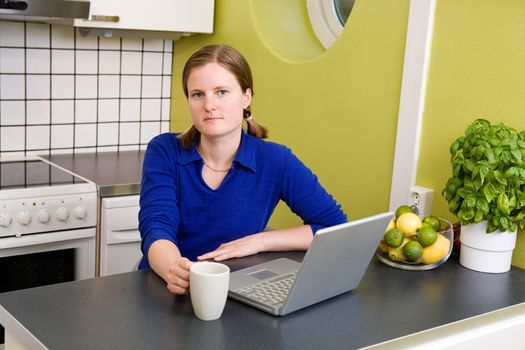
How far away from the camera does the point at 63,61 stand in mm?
3094

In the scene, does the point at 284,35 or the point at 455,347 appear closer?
the point at 455,347

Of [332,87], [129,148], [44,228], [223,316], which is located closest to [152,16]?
[129,148]

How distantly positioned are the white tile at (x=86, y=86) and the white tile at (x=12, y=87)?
0.76 feet

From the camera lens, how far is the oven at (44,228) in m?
2.55

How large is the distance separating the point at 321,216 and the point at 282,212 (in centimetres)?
88

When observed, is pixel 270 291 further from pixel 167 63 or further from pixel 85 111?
pixel 167 63

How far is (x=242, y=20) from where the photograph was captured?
9.73 feet

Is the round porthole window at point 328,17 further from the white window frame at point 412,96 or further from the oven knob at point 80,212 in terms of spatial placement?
the oven knob at point 80,212

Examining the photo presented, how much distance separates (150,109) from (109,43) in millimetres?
353

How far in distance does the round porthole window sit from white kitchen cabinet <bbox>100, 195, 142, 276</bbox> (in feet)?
3.12

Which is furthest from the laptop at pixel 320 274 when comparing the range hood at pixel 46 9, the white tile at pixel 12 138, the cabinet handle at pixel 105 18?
the white tile at pixel 12 138

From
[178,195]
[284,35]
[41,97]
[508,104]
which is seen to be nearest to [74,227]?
[41,97]

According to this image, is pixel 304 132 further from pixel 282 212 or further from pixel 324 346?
pixel 324 346

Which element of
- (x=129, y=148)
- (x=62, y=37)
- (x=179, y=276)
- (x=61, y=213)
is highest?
(x=62, y=37)
